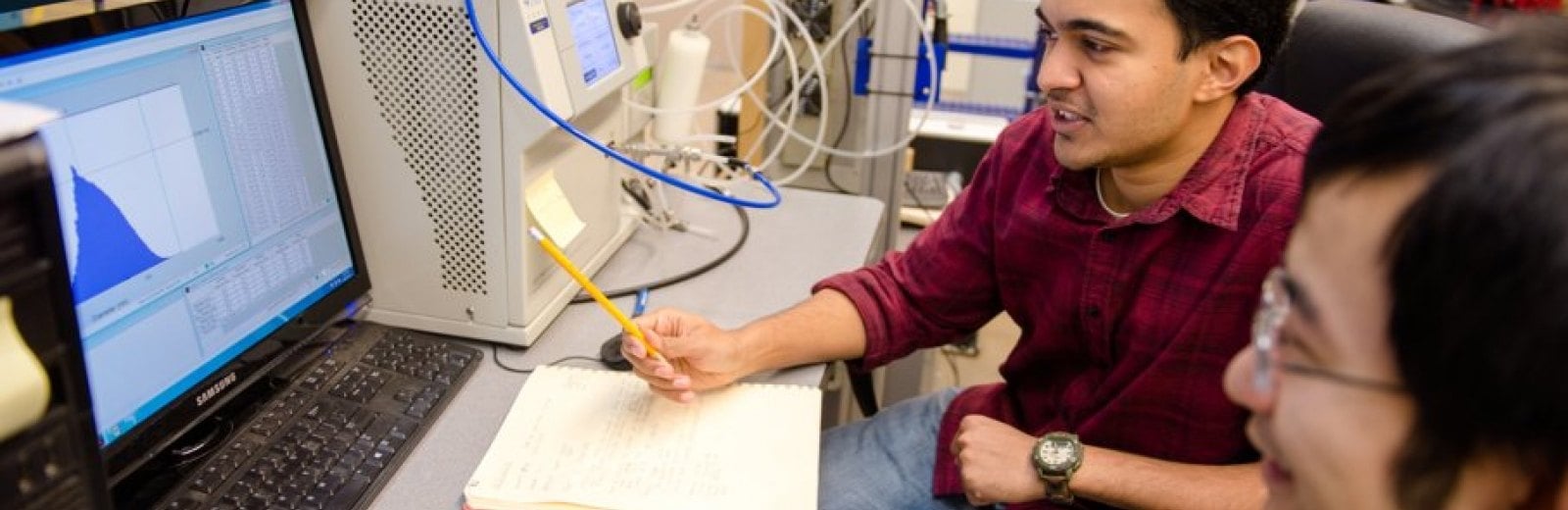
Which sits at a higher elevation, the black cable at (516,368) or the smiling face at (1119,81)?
the smiling face at (1119,81)

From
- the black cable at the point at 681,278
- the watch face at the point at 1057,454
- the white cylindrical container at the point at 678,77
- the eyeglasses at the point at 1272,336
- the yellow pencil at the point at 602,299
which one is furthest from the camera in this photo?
the white cylindrical container at the point at 678,77

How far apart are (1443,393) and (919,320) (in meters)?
0.89

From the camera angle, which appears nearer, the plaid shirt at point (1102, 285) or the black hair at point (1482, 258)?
the black hair at point (1482, 258)

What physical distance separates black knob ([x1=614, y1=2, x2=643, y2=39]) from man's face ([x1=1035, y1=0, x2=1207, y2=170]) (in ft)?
1.78

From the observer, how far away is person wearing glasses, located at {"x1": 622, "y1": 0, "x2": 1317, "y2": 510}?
1.10 meters

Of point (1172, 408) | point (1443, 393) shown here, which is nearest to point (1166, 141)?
point (1172, 408)

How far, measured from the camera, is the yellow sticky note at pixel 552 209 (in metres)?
1.21

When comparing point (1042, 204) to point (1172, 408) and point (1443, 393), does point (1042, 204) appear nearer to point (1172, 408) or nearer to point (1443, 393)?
point (1172, 408)

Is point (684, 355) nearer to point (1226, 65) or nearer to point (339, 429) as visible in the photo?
point (339, 429)

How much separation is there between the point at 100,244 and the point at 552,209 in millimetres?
522

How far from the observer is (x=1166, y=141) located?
115cm

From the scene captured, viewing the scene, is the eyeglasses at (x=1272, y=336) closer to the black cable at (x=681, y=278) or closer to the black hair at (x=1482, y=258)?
the black hair at (x=1482, y=258)

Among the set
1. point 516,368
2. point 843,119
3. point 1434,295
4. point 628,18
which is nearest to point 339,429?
point 516,368

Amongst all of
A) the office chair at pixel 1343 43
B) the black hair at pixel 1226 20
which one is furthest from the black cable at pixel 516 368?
the office chair at pixel 1343 43
